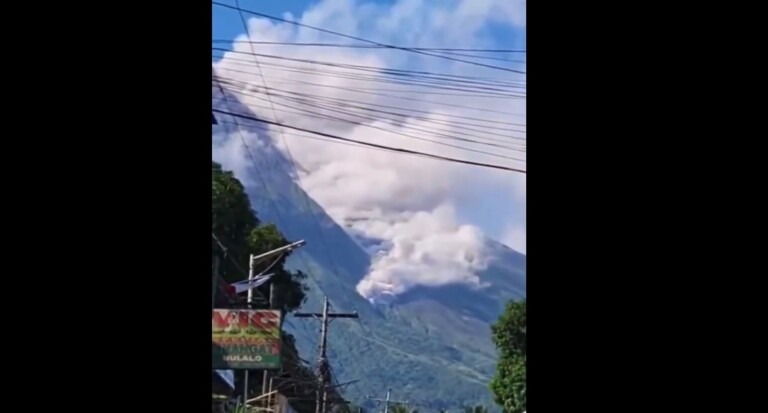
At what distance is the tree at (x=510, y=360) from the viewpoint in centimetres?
216

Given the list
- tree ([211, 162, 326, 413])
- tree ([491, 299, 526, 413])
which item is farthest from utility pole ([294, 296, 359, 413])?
tree ([491, 299, 526, 413])

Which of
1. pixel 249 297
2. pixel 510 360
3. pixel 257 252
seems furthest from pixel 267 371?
pixel 510 360

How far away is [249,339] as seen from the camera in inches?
101

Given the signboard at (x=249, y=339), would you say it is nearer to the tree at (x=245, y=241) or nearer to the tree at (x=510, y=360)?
the tree at (x=245, y=241)

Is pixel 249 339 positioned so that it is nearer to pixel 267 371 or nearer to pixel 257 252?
pixel 267 371

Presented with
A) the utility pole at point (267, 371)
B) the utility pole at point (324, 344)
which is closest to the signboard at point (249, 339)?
the utility pole at point (267, 371)

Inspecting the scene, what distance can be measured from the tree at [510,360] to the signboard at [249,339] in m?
0.71

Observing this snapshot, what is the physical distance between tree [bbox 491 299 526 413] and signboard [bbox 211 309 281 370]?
0.71 metres

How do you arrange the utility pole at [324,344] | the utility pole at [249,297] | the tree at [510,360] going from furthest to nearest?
the utility pole at [249,297] < the utility pole at [324,344] < the tree at [510,360]

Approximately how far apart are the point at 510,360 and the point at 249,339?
2.74ft
